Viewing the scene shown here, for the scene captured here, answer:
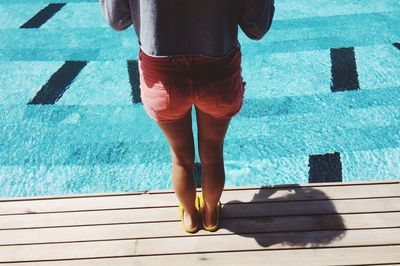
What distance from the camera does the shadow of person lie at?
2182 millimetres

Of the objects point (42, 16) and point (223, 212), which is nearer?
point (223, 212)

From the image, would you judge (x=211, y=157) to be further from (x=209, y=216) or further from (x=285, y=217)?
(x=285, y=217)

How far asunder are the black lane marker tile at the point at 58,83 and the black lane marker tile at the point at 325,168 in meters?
3.00

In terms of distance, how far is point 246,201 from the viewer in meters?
2.45

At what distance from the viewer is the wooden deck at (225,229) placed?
2.10m

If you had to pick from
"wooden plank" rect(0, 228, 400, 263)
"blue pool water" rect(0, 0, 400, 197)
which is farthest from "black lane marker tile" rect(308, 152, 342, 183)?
"wooden plank" rect(0, 228, 400, 263)

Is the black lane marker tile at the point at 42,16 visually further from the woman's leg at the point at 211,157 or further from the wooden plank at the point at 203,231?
the woman's leg at the point at 211,157

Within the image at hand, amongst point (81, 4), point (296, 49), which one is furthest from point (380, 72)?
point (81, 4)

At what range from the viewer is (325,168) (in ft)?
10.4

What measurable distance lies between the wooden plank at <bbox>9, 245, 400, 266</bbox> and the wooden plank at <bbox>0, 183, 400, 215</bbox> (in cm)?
41

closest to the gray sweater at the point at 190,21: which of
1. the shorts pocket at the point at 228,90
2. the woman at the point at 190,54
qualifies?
the woman at the point at 190,54

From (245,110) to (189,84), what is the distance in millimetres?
2582

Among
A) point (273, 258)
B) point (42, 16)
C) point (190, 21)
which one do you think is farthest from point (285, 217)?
point (42, 16)

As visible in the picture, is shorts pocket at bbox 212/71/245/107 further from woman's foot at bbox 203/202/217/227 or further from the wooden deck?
the wooden deck
